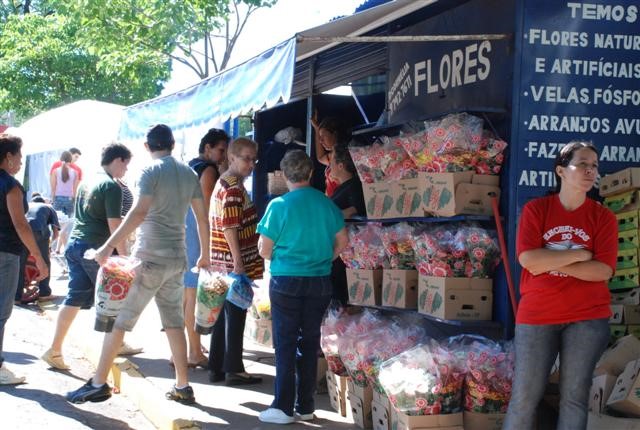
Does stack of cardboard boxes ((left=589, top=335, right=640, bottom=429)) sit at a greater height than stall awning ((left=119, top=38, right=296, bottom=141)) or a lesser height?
lesser

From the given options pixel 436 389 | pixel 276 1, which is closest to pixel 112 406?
pixel 436 389

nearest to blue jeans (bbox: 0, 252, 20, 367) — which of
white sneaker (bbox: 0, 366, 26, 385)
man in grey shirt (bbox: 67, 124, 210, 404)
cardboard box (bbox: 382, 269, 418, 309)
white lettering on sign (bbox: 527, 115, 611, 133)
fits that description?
white sneaker (bbox: 0, 366, 26, 385)

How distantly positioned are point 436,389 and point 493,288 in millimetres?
909

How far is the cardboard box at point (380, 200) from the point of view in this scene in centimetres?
630

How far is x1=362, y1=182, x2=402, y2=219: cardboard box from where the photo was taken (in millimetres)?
6297

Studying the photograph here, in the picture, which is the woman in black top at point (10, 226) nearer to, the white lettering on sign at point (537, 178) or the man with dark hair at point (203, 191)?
the man with dark hair at point (203, 191)

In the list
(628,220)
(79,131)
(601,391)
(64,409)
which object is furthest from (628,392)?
(79,131)

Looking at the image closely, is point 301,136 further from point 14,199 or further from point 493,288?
point 493,288

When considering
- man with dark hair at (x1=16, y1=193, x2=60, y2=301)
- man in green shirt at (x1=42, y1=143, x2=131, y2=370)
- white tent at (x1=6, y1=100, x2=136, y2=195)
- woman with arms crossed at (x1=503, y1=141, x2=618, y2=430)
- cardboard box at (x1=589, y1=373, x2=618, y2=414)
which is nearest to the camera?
woman with arms crossed at (x1=503, y1=141, x2=618, y2=430)

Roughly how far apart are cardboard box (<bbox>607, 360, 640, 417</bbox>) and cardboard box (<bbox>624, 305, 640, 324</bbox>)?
20.6 inches

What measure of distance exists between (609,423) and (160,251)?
3.19 metres

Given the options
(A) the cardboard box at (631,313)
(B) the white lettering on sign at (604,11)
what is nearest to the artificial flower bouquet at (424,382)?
(A) the cardboard box at (631,313)

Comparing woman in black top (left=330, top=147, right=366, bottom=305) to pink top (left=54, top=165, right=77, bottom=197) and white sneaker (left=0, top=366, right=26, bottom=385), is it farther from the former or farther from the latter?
pink top (left=54, top=165, right=77, bottom=197)

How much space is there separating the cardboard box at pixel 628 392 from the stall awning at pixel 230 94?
254 cm
